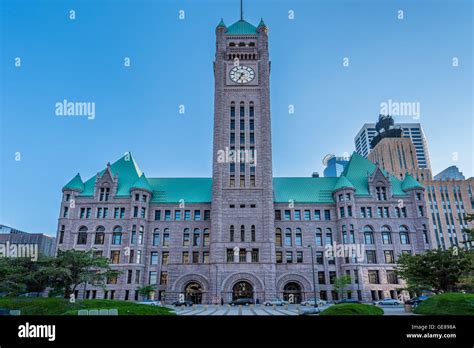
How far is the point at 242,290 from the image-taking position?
4444 centimetres

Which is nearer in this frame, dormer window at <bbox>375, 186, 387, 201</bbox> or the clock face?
dormer window at <bbox>375, 186, 387, 201</bbox>

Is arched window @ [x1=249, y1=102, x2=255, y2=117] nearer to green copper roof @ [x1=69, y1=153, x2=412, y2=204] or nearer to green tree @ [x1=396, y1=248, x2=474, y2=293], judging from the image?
green copper roof @ [x1=69, y1=153, x2=412, y2=204]

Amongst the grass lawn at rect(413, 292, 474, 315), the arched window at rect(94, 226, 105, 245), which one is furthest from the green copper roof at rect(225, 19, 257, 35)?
the grass lawn at rect(413, 292, 474, 315)

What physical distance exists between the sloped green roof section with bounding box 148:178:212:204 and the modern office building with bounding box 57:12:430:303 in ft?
0.67

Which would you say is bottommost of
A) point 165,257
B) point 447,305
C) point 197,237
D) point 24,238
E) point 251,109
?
point 447,305

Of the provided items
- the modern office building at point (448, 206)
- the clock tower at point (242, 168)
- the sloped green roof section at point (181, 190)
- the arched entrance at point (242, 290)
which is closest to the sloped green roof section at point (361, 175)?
the clock tower at point (242, 168)

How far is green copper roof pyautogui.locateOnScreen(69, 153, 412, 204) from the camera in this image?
2074 inches

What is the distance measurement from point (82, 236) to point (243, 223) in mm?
25898

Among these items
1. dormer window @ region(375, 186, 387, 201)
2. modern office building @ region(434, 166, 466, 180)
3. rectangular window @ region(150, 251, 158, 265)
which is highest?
modern office building @ region(434, 166, 466, 180)

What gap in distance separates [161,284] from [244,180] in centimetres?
2083

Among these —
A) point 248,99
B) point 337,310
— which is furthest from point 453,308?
point 248,99

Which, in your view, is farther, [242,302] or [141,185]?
[141,185]

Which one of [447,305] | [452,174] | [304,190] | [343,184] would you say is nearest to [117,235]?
[304,190]

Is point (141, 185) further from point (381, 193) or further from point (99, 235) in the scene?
point (381, 193)
